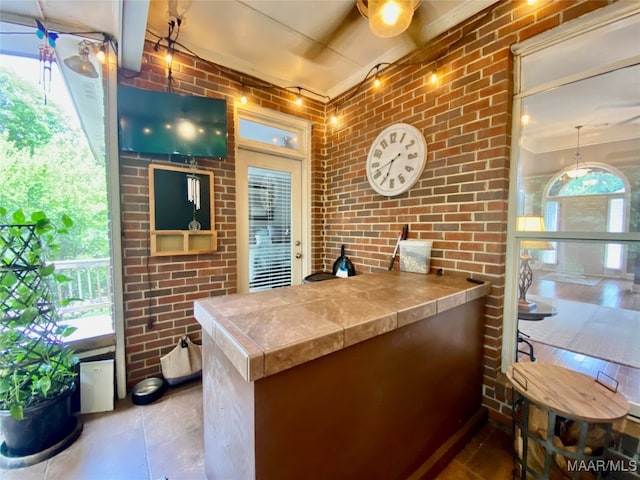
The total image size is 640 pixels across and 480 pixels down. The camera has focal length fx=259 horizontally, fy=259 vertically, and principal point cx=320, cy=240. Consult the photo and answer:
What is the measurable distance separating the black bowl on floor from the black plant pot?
1.35 feet

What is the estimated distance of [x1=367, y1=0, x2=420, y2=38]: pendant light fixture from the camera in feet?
4.61

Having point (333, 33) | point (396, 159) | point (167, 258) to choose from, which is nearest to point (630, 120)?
point (396, 159)

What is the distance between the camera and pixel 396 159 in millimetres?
2277

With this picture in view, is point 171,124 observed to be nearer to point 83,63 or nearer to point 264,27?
point 83,63

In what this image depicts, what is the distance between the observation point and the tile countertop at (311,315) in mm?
779

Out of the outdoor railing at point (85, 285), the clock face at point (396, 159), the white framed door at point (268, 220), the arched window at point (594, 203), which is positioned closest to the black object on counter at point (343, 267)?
the white framed door at point (268, 220)

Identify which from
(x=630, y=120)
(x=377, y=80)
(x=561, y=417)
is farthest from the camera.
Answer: (x=377, y=80)

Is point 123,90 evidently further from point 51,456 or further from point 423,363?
point 423,363

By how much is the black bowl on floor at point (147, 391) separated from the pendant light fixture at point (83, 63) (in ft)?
7.51

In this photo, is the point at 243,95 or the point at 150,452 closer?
the point at 150,452

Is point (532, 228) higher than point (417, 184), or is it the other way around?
point (417, 184)

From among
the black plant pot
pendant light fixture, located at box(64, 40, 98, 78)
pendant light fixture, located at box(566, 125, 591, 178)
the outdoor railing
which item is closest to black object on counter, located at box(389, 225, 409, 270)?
pendant light fixture, located at box(566, 125, 591, 178)

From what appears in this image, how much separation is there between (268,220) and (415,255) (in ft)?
5.21

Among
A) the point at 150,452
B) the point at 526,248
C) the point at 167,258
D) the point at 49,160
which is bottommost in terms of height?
the point at 150,452
